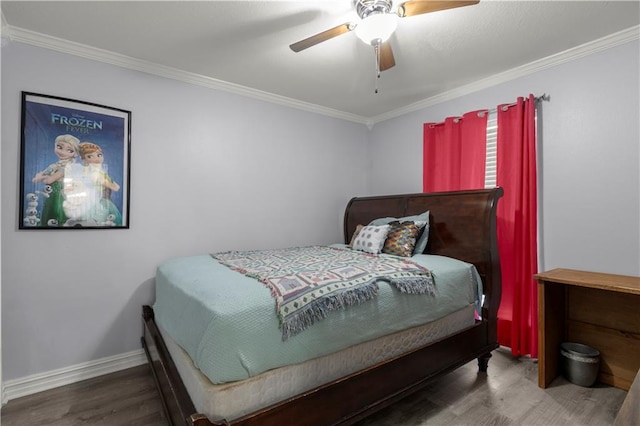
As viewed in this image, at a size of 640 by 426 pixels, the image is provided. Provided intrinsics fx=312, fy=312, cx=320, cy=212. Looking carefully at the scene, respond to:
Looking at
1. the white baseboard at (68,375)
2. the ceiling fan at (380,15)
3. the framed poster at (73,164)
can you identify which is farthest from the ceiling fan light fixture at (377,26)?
the white baseboard at (68,375)

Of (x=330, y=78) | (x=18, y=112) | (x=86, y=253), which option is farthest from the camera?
(x=330, y=78)

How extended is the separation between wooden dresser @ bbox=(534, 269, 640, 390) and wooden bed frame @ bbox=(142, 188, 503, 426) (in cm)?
33

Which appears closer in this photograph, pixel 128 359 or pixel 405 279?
pixel 405 279

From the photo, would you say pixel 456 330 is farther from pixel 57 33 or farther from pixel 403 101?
pixel 57 33

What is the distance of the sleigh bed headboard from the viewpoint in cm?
241

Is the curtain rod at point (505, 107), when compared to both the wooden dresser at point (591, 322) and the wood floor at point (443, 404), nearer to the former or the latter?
the wooden dresser at point (591, 322)

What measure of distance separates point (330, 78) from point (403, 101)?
107 cm

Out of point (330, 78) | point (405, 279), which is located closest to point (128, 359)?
point (405, 279)

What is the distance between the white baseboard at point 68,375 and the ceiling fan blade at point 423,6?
3146 millimetres

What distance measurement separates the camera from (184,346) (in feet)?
5.01

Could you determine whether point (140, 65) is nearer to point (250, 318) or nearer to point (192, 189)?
point (192, 189)

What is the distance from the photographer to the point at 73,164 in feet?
7.72

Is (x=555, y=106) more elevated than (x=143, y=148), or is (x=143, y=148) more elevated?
(x=555, y=106)

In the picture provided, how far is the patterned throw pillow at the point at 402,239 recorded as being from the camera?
2.60m
